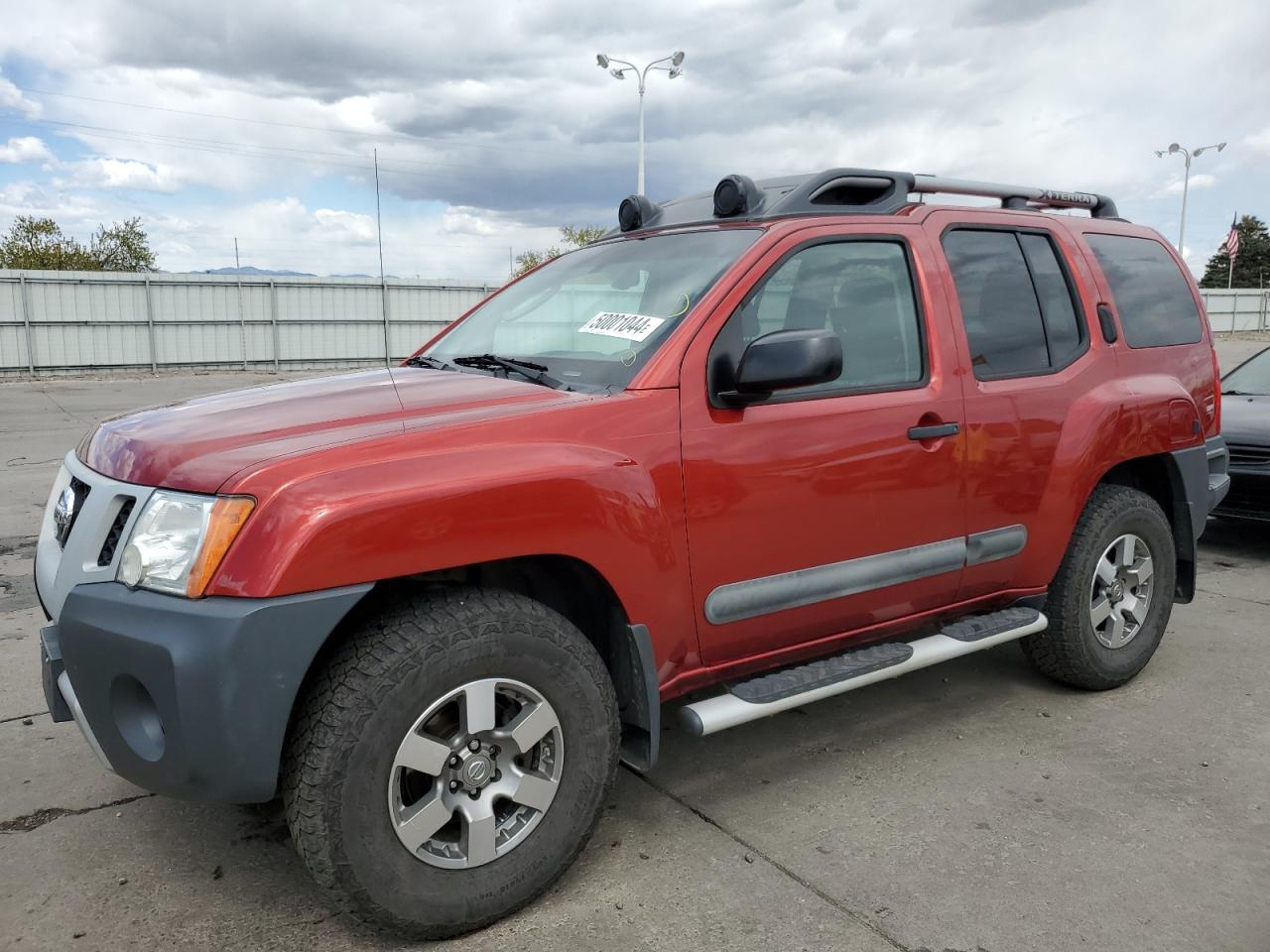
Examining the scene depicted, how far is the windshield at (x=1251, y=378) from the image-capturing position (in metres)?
7.30

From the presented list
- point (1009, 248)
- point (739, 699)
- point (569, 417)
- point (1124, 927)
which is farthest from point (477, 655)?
point (1009, 248)

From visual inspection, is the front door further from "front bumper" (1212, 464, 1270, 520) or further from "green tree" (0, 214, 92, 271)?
"green tree" (0, 214, 92, 271)

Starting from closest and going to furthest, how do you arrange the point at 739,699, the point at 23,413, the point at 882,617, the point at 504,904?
the point at 504,904 → the point at 739,699 → the point at 882,617 → the point at 23,413

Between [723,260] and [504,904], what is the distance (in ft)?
6.16

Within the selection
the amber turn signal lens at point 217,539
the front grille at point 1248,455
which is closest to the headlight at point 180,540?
the amber turn signal lens at point 217,539

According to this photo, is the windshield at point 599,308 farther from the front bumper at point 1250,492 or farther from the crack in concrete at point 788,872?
the front bumper at point 1250,492

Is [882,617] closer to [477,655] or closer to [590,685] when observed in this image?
[590,685]

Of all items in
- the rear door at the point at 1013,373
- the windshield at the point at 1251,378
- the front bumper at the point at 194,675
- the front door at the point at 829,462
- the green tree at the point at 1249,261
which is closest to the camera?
the front bumper at the point at 194,675

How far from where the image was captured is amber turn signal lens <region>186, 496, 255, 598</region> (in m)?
2.11

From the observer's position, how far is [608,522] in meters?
2.53

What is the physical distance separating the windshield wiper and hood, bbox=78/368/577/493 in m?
0.07

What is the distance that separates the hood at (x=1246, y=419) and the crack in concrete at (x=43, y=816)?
6.43m

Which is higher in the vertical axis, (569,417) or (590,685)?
(569,417)

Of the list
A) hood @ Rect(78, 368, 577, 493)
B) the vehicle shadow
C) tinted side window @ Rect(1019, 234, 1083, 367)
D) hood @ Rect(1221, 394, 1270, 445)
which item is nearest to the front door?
hood @ Rect(78, 368, 577, 493)
